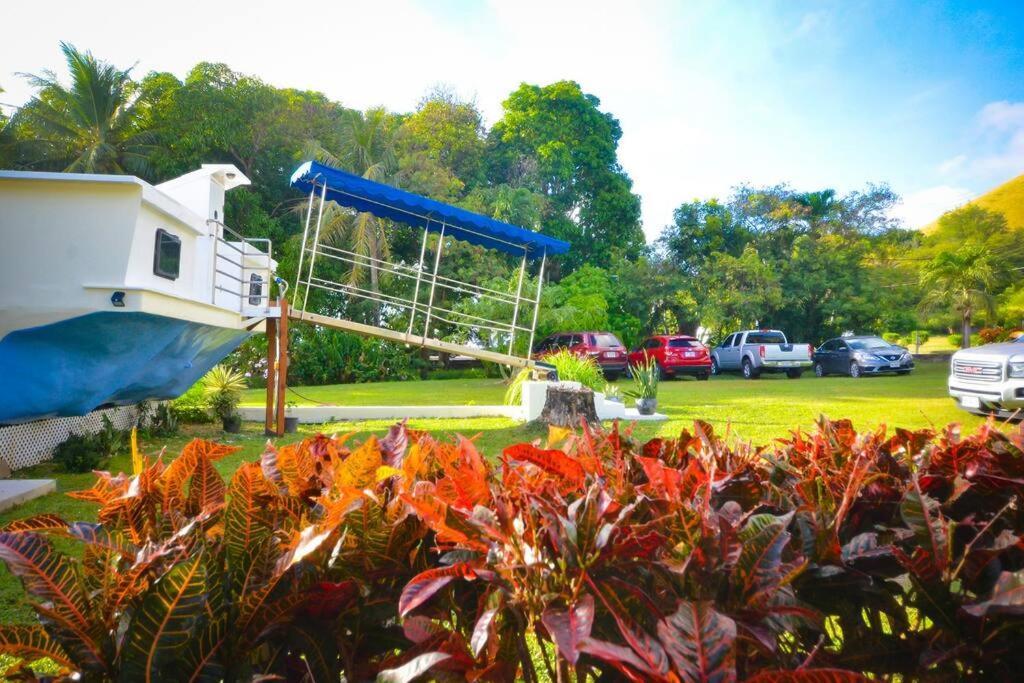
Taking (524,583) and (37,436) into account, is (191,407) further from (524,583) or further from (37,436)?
(524,583)

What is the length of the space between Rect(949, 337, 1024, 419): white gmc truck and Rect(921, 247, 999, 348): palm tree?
20067 mm

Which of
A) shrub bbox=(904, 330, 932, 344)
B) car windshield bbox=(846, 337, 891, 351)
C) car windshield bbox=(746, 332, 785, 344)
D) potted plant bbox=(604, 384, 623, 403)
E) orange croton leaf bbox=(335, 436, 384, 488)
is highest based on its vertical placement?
shrub bbox=(904, 330, 932, 344)

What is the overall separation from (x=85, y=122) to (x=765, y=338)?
1000 inches

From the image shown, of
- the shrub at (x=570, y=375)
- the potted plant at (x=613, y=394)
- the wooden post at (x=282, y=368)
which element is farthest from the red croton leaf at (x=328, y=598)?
the potted plant at (x=613, y=394)

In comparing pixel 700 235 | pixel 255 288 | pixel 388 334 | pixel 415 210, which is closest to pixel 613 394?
pixel 388 334

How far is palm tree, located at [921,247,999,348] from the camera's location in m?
28.1

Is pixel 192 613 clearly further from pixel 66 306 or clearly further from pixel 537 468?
pixel 66 306

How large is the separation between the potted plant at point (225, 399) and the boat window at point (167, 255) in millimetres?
3304

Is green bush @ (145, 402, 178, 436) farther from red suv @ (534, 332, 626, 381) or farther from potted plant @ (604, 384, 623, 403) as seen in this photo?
red suv @ (534, 332, 626, 381)

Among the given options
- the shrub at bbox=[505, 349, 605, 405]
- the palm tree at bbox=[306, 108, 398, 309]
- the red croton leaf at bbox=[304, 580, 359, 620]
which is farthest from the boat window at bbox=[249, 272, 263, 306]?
→ the palm tree at bbox=[306, 108, 398, 309]

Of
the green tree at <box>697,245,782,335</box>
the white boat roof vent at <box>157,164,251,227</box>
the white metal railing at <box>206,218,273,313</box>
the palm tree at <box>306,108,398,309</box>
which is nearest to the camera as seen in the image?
the white metal railing at <box>206,218,273,313</box>

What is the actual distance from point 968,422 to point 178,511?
36.4ft

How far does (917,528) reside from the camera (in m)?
1.14

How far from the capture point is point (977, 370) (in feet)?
34.3
